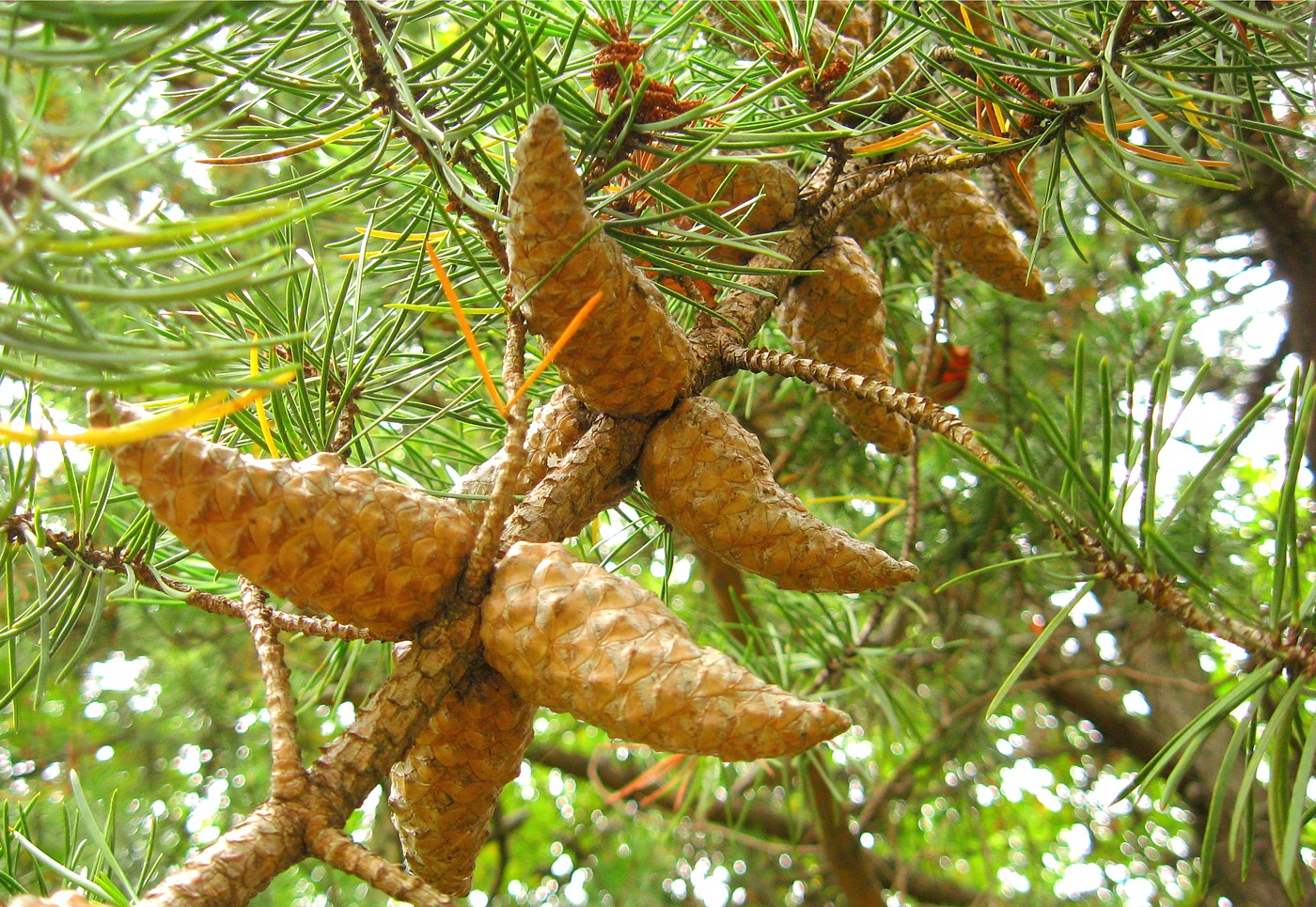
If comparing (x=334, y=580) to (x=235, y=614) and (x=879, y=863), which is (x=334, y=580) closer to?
(x=235, y=614)

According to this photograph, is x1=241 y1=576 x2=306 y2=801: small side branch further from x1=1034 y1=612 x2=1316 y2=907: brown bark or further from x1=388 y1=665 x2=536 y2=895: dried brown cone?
→ x1=1034 y1=612 x2=1316 y2=907: brown bark

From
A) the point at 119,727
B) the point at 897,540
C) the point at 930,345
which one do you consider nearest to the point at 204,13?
the point at 930,345

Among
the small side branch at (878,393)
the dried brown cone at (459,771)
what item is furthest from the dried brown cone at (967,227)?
the dried brown cone at (459,771)

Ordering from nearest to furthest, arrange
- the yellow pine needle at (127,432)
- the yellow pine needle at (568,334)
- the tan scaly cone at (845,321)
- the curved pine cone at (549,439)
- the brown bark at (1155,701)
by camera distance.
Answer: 1. the yellow pine needle at (127,432)
2. the yellow pine needle at (568,334)
3. the curved pine cone at (549,439)
4. the tan scaly cone at (845,321)
5. the brown bark at (1155,701)

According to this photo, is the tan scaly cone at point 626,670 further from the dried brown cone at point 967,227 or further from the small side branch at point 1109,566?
the dried brown cone at point 967,227

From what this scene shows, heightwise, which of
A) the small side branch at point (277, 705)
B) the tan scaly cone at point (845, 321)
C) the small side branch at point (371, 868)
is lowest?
the small side branch at point (371, 868)

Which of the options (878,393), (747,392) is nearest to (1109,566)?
(878,393)
